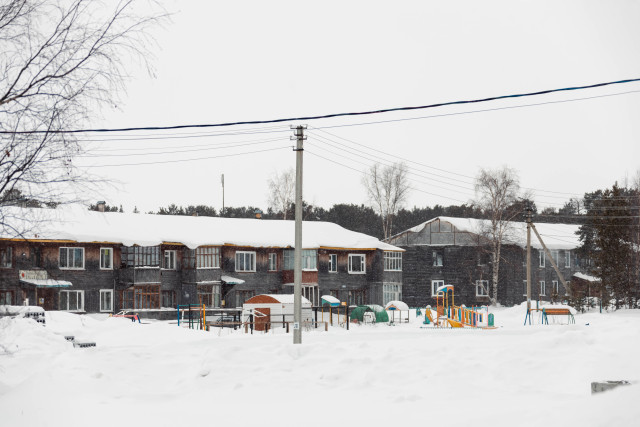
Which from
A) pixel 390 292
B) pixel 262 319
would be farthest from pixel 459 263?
pixel 262 319

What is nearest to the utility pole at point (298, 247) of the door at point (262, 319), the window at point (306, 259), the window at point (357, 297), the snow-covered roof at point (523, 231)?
the door at point (262, 319)

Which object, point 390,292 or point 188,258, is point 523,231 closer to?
point 390,292

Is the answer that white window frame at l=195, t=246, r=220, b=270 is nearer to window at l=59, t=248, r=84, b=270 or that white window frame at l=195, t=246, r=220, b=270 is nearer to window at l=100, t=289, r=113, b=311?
window at l=100, t=289, r=113, b=311

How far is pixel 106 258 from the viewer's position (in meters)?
50.5

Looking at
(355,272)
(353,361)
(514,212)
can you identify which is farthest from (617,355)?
(514,212)

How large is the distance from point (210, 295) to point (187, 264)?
9.82ft

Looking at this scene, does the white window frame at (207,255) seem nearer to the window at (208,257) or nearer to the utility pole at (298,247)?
the window at (208,257)

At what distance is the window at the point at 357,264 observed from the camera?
60.0 meters

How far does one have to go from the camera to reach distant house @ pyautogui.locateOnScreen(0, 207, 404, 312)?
48.3m

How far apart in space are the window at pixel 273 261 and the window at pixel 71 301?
49.3 ft

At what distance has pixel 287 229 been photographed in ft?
197

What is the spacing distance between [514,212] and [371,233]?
2758 centimetres

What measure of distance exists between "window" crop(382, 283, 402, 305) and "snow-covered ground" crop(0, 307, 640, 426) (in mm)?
40984

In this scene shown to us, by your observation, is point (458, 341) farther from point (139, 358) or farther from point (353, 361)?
point (139, 358)
